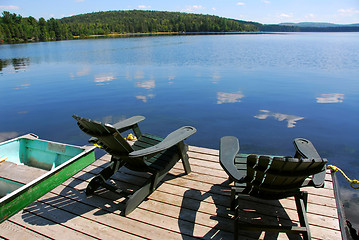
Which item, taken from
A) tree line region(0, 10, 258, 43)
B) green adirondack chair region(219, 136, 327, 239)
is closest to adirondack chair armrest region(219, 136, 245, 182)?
green adirondack chair region(219, 136, 327, 239)

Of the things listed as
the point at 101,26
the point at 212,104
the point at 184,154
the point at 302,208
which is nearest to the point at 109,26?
the point at 101,26

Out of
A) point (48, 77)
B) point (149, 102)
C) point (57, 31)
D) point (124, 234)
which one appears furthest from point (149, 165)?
point (57, 31)

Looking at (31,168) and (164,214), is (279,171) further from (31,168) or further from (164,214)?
(31,168)

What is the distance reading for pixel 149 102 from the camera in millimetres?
10547

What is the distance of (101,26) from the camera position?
339ft

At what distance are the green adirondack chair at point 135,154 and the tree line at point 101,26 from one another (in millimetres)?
77394

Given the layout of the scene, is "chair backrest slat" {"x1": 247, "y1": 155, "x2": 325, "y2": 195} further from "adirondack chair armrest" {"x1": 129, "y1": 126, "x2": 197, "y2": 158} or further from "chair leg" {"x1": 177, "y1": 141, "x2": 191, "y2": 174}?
"chair leg" {"x1": 177, "y1": 141, "x2": 191, "y2": 174}

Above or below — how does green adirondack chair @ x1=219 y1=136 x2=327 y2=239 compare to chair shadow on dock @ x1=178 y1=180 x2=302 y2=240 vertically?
above

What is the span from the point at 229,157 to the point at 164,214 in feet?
2.86

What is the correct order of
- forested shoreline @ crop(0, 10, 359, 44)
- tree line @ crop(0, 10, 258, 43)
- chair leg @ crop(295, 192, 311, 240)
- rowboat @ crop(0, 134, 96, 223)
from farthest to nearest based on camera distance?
forested shoreline @ crop(0, 10, 359, 44)
tree line @ crop(0, 10, 258, 43)
rowboat @ crop(0, 134, 96, 223)
chair leg @ crop(295, 192, 311, 240)

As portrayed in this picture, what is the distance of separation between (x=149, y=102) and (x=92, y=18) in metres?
133

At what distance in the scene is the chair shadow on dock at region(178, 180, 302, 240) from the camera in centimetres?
230

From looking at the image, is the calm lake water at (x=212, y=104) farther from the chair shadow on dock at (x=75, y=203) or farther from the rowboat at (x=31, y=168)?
the chair shadow on dock at (x=75, y=203)

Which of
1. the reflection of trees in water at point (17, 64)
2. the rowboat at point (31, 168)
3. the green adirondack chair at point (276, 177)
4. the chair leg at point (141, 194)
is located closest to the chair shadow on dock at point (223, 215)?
the green adirondack chair at point (276, 177)
